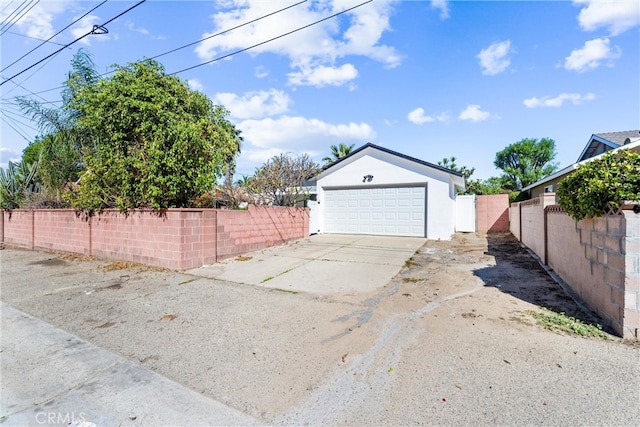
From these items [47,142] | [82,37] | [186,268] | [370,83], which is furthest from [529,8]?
[47,142]

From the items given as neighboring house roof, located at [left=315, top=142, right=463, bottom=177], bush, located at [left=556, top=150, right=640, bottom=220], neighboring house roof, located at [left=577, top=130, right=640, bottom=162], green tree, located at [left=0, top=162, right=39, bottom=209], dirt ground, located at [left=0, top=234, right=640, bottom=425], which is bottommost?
dirt ground, located at [left=0, top=234, right=640, bottom=425]

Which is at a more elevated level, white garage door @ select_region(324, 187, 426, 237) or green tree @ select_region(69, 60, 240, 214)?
green tree @ select_region(69, 60, 240, 214)

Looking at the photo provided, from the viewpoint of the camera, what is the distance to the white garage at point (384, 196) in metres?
12.4

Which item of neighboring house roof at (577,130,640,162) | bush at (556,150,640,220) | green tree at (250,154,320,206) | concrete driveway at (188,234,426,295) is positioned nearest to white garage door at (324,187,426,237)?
concrete driveway at (188,234,426,295)

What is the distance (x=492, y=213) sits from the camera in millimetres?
15680

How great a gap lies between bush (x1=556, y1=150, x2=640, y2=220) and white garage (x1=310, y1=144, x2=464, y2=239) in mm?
8286

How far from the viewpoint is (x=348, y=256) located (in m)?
8.79

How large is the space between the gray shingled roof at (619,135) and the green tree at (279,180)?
1333cm

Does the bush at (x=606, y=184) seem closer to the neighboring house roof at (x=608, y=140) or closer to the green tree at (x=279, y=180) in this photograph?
the green tree at (x=279, y=180)

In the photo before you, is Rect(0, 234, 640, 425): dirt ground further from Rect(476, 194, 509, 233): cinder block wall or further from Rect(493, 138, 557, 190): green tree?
Rect(493, 138, 557, 190): green tree

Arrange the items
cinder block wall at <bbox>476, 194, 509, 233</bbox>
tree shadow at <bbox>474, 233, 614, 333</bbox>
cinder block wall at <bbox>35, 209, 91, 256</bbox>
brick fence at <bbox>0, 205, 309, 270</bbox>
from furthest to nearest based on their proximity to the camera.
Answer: cinder block wall at <bbox>476, 194, 509, 233</bbox>
cinder block wall at <bbox>35, 209, 91, 256</bbox>
brick fence at <bbox>0, 205, 309, 270</bbox>
tree shadow at <bbox>474, 233, 614, 333</bbox>

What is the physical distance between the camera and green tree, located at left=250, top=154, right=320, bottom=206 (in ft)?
40.8

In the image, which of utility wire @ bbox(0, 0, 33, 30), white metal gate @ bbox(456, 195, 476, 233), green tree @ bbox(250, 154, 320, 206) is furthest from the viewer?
white metal gate @ bbox(456, 195, 476, 233)

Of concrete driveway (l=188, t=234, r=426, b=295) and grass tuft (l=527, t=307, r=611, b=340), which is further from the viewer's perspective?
concrete driveway (l=188, t=234, r=426, b=295)
